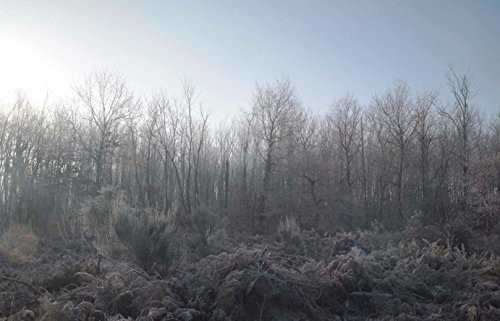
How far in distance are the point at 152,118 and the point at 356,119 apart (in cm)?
1899

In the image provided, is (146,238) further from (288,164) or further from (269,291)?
(288,164)

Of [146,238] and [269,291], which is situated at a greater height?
[146,238]

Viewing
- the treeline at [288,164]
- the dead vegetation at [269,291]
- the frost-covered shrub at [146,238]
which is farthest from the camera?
the treeline at [288,164]

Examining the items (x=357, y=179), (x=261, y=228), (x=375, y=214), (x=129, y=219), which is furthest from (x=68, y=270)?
(x=357, y=179)

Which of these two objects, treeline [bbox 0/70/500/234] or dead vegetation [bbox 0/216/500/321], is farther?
treeline [bbox 0/70/500/234]

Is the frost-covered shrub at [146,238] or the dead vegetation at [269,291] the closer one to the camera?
the dead vegetation at [269,291]

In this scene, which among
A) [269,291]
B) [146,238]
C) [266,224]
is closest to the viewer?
[269,291]

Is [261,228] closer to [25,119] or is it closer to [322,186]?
[322,186]

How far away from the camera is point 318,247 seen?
1439 cm

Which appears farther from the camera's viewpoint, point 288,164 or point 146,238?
point 288,164

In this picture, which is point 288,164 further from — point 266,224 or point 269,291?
point 269,291

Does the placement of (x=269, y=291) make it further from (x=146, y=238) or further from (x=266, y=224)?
(x=266, y=224)

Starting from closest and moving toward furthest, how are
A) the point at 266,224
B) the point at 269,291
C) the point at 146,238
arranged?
the point at 269,291 → the point at 146,238 → the point at 266,224

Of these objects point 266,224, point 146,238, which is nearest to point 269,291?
Result: point 146,238
